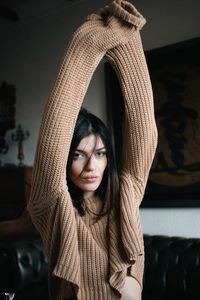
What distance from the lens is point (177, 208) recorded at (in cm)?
210

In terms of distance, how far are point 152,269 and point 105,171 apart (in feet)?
4.74

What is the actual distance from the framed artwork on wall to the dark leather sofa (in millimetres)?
266

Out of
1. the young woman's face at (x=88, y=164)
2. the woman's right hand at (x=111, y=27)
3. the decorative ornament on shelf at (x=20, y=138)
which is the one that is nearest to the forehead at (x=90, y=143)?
the young woman's face at (x=88, y=164)

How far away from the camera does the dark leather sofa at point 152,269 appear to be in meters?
1.86

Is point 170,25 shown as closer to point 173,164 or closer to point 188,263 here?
point 173,164

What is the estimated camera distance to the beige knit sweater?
0.61 m

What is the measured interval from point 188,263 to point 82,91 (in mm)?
1564

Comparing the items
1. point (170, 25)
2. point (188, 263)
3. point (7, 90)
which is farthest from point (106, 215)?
point (7, 90)

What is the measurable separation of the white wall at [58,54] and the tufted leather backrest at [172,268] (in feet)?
0.41

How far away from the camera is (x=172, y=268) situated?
195 cm

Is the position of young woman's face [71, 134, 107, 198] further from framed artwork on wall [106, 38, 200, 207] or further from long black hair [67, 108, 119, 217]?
framed artwork on wall [106, 38, 200, 207]

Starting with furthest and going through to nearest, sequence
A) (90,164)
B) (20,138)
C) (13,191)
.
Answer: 1. (20,138)
2. (13,191)
3. (90,164)

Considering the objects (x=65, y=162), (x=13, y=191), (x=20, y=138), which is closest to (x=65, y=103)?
(x=65, y=162)

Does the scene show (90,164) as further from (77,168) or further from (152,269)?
(152,269)
